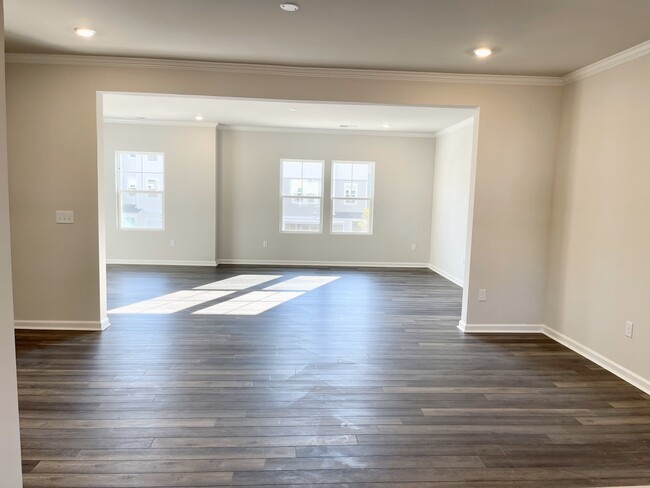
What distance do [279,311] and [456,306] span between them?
2324 millimetres

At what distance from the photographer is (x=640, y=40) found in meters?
3.06

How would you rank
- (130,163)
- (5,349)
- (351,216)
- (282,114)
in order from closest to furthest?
(5,349)
(282,114)
(130,163)
(351,216)

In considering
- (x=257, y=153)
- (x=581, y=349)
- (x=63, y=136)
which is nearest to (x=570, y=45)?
(x=581, y=349)

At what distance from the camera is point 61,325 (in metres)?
4.09

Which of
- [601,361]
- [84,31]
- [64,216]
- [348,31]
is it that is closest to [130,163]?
[64,216]

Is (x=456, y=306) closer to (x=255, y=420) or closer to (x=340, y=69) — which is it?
(x=340, y=69)

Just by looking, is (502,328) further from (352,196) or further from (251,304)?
(352,196)

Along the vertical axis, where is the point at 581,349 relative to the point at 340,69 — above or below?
below

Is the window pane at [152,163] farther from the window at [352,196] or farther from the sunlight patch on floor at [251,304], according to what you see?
the sunlight patch on floor at [251,304]

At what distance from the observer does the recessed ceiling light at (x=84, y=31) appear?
10.3 ft

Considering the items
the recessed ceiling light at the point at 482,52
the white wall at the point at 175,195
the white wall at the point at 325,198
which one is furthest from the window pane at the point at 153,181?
the recessed ceiling light at the point at 482,52

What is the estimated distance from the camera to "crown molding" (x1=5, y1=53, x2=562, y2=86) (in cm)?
381

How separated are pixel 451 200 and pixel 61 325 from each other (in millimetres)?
6026

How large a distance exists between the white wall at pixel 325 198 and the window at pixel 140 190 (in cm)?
116
